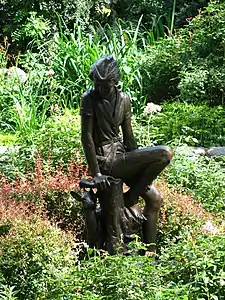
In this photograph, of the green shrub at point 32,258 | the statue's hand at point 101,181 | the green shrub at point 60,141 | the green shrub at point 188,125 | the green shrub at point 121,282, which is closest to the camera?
the green shrub at point 121,282

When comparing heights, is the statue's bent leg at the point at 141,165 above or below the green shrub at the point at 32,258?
above

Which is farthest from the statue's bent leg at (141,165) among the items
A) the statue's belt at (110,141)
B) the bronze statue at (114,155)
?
the statue's belt at (110,141)

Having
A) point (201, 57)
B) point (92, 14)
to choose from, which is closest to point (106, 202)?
point (201, 57)

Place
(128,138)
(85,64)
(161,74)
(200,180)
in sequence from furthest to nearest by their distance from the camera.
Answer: (161,74)
(85,64)
(200,180)
(128,138)

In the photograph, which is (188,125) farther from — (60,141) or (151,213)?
(151,213)

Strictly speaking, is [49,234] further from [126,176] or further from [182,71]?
[182,71]

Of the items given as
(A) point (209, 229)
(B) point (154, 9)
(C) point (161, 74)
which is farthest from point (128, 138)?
(B) point (154, 9)

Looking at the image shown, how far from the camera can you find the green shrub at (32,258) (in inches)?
183

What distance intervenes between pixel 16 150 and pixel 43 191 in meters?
1.56

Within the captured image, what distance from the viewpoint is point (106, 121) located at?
4852mm

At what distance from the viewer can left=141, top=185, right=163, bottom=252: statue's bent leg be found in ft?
16.6

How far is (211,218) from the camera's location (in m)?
5.57

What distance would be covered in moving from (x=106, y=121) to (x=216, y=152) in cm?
311

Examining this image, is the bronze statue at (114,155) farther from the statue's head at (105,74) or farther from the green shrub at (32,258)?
the green shrub at (32,258)
